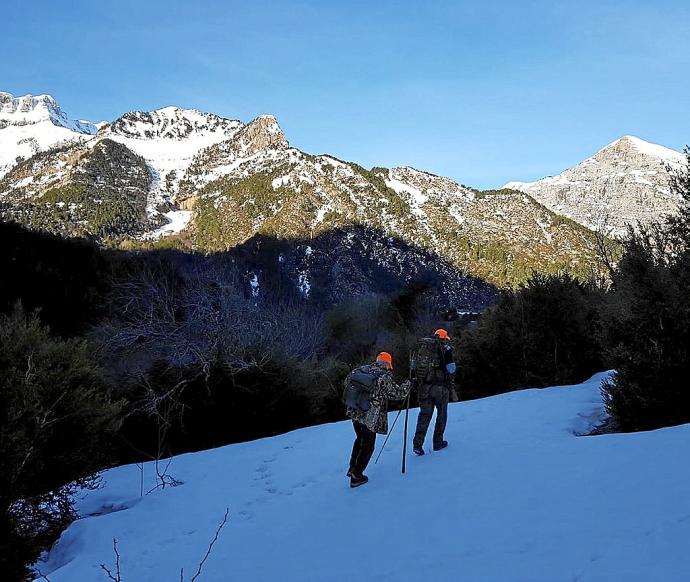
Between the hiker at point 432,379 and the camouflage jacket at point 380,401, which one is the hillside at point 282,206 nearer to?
the hiker at point 432,379

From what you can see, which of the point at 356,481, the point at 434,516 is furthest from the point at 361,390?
the point at 434,516

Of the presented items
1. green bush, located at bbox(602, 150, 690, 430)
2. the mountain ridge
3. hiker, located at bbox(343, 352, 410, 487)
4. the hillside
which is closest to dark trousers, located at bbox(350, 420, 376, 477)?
hiker, located at bbox(343, 352, 410, 487)

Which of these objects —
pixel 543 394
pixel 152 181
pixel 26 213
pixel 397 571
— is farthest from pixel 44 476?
pixel 152 181

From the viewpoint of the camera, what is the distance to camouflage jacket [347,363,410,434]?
6309 millimetres

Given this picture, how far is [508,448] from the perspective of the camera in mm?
6898

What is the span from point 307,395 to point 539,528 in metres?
11.9

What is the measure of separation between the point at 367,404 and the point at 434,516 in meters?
1.64

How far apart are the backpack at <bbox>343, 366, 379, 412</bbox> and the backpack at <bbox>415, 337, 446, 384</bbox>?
1.20 m

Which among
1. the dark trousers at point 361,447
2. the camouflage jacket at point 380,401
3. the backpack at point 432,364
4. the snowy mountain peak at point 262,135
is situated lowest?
the dark trousers at point 361,447

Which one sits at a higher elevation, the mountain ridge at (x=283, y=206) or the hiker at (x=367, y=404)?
the mountain ridge at (x=283, y=206)

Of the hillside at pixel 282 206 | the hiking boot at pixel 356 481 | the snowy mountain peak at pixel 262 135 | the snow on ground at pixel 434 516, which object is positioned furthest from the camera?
the snowy mountain peak at pixel 262 135

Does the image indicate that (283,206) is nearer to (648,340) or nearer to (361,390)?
(648,340)

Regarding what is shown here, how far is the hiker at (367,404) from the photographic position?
20.7ft

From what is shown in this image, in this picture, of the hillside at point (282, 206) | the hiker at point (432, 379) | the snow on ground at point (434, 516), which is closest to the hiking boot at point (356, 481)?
the snow on ground at point (434, 516)
